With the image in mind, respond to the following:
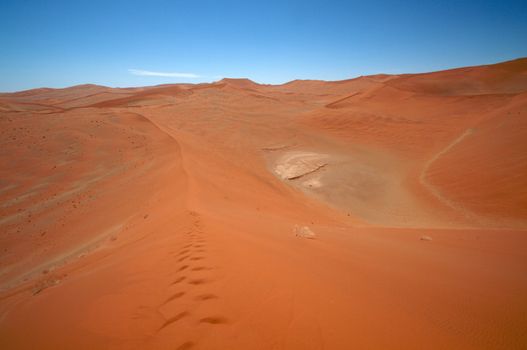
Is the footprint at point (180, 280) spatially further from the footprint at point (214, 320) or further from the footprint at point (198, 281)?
the footprint at point (214, 320)

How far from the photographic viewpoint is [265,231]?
17.1 ft

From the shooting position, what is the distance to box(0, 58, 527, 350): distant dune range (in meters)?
2.30

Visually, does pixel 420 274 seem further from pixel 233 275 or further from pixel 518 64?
pixel 518 64

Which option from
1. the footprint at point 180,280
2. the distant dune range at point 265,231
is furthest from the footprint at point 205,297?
the footprint at point 180,280

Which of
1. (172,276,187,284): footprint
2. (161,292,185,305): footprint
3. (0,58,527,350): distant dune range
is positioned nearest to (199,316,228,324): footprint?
(0,58,527,350): distant dune range

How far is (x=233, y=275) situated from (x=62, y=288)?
2583 millimetres

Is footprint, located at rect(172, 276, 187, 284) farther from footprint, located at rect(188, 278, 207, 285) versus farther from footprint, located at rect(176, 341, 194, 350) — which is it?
footprint, located at rect(176, 341, 194, 350)

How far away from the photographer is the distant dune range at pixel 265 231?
2.30 meters

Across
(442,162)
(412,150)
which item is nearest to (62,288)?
(442,162)

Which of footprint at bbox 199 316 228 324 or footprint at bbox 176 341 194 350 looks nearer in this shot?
footprint at bbox 176 341 194 350

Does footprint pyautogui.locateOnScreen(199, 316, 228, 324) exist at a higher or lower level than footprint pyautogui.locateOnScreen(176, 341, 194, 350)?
higher

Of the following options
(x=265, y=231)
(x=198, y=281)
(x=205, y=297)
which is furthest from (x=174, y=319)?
(x=265, y=231)

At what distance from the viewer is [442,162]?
47.5 feet

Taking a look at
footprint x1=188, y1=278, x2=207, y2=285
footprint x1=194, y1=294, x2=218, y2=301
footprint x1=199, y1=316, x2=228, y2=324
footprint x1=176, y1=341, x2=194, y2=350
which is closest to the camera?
footprint x1=176, y1=341, x2=194, y2=350
